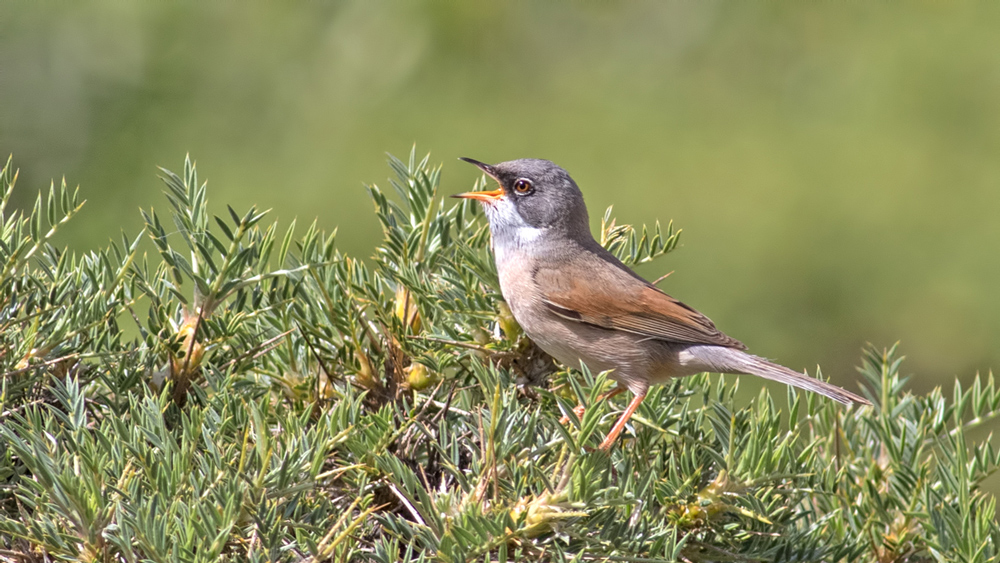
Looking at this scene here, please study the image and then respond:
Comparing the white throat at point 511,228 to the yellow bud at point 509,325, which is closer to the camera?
the yellow bud at point 509,325

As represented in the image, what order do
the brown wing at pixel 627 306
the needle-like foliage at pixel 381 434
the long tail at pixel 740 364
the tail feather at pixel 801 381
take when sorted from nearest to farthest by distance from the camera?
the needle-like foliage at pixel 381 434 < the tail feather at pixel 801 381 < the long tail at pixel 740 364 < the brown wing at pixel 627 306

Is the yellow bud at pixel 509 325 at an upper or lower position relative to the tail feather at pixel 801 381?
upper

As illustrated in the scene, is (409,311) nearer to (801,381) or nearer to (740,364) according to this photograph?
(801,381)

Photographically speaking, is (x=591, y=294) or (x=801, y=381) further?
(x=591, y=294)

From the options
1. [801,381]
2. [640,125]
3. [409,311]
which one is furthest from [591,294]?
[640,125]

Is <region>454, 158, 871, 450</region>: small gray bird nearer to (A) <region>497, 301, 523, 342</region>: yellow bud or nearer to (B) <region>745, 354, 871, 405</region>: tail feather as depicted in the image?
(B) <region>745, 354, 871, 405</region>: tail feather

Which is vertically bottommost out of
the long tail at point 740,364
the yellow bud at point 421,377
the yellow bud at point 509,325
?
the long tail at point 740,364

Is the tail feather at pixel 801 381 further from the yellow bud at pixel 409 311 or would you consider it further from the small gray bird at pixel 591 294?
the yellow bud at pixel 409 311

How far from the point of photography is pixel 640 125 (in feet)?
19.2

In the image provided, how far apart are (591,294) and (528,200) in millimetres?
428

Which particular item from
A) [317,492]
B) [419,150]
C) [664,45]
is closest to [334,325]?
[317,492]

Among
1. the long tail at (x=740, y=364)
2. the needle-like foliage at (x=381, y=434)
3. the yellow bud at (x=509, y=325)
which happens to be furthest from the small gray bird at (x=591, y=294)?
the needle-like foliage at (x=381, y=434)

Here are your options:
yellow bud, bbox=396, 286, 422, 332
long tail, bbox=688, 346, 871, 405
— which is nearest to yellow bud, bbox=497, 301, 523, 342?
yellow bud, bbox=396, 286, 422, 332

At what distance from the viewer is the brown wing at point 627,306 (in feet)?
9.43
